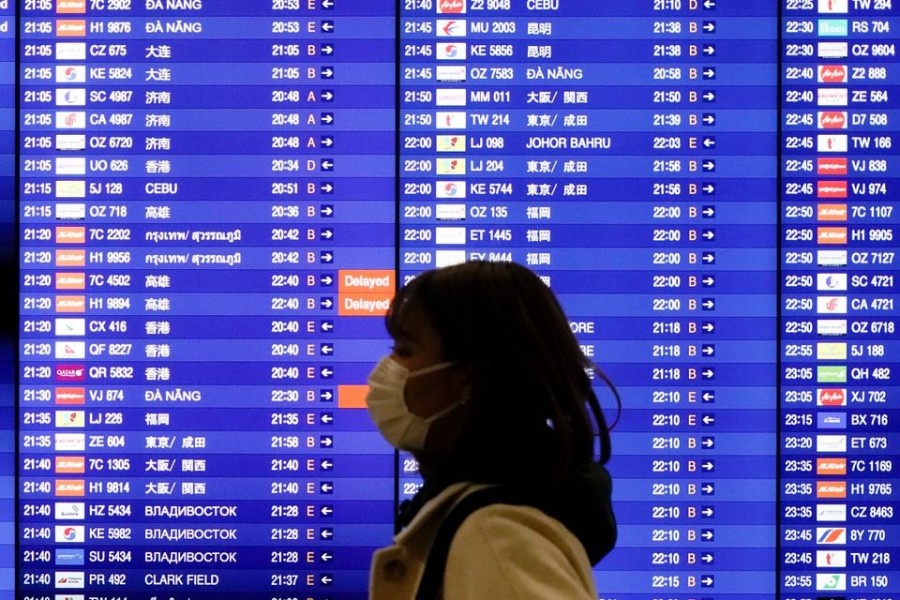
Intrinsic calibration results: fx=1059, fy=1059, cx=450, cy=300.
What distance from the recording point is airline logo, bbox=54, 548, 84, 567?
2930 mm

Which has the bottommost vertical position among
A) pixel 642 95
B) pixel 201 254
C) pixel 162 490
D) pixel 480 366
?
pixel 162 490

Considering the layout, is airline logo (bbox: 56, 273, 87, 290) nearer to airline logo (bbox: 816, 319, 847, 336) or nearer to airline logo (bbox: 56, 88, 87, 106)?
airline logo (bbox: 56, 88, 87, 106)

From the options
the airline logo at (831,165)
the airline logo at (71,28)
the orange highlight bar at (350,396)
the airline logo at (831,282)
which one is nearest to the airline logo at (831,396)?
the airline logo at (831,282)

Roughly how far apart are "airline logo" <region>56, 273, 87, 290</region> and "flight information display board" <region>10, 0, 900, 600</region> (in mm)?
23

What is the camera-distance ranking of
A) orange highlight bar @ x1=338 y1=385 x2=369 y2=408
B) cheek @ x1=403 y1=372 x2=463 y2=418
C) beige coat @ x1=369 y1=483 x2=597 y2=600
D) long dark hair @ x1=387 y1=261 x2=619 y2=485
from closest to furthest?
1. beige coat @ x1=369 y1=483 x2=597 y2=600
2. long dark hair @ x1=387 y1=261 x2=619 y2=485
3. cheek @ x1=403 y1=372 x2=463 y2=418
4. orange highlight bar @ x1=338 y1=385 x2=369 y2=408

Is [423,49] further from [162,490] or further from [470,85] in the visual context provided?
[162,490]

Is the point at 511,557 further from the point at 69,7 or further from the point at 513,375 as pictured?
the point at 69,7

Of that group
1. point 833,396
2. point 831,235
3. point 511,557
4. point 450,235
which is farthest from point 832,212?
point 511,557

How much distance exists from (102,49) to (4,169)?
0.43m

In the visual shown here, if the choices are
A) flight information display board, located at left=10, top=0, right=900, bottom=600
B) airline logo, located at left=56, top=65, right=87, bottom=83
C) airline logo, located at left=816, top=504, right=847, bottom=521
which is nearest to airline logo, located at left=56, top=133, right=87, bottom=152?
flight information display board, located at left=10, top=0, right=900, bottom=600

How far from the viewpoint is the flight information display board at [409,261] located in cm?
292

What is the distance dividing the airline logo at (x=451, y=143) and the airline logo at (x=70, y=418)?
4.07 ft

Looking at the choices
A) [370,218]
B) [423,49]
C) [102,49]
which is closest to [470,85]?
[423,49]

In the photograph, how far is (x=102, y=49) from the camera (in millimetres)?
2980
